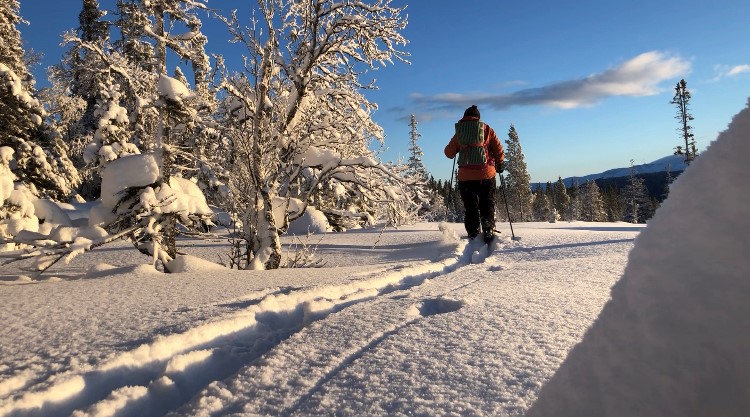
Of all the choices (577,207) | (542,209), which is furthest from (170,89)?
(577,207)

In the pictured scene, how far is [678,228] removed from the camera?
497 mm

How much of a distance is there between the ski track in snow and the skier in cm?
445

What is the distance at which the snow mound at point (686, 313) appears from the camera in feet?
1.42

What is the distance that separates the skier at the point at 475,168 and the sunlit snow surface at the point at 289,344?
10.8 ft

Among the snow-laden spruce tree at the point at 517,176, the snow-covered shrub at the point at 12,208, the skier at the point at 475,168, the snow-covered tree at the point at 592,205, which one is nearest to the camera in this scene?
the skier at the point at 475,168

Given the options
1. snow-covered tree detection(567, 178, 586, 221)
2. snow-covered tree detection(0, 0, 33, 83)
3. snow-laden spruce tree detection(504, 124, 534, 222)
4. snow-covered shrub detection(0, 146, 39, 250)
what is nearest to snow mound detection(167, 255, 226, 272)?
snow-covered shrub detection(0, 146, 39, 250)

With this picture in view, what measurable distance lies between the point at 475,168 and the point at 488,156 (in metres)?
0.53

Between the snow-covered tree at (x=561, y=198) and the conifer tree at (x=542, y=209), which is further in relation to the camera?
the snow-covered tree at (x=561, y=198)

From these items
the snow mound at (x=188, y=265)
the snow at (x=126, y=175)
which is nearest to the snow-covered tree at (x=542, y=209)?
the snow mound at (x=188, y=265)

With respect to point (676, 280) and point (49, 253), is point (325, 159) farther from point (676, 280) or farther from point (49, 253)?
point (676, 280)

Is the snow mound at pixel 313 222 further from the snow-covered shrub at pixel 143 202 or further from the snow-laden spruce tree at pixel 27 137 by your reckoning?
the snow-laden spruce tree at pixel 27 137

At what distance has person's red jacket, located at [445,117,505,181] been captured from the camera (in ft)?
22.0

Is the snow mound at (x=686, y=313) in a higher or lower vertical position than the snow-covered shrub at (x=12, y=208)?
lower

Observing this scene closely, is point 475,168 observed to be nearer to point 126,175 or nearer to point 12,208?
point 126,175
